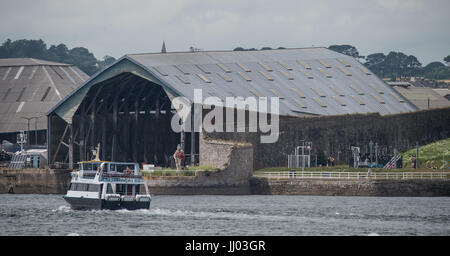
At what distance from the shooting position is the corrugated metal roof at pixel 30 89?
17075cm

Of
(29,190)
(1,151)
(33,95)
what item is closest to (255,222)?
(29,190)

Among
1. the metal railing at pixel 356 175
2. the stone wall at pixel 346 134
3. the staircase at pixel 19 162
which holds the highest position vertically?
the stone wall at pixel 346 134

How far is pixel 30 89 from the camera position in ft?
589

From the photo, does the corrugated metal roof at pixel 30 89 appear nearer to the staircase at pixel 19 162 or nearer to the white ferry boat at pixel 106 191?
the staircase at pixel 19 162

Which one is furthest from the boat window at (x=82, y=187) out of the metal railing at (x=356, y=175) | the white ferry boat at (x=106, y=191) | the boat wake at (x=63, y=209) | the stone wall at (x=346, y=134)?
the stone wall at (x=346, y=134)

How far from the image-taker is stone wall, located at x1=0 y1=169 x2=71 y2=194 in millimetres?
125188

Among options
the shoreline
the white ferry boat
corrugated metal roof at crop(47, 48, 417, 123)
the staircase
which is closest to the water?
the white ferry boat

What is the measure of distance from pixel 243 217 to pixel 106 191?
1246 centimetres

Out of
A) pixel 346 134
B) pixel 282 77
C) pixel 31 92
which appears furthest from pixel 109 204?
pixel 31 92

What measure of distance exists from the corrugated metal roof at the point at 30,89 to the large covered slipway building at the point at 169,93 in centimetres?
2704

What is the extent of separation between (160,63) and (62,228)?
53750 mm

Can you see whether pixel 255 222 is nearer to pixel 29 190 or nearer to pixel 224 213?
pixel 224 213

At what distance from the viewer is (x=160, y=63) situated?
131125 millimetres
